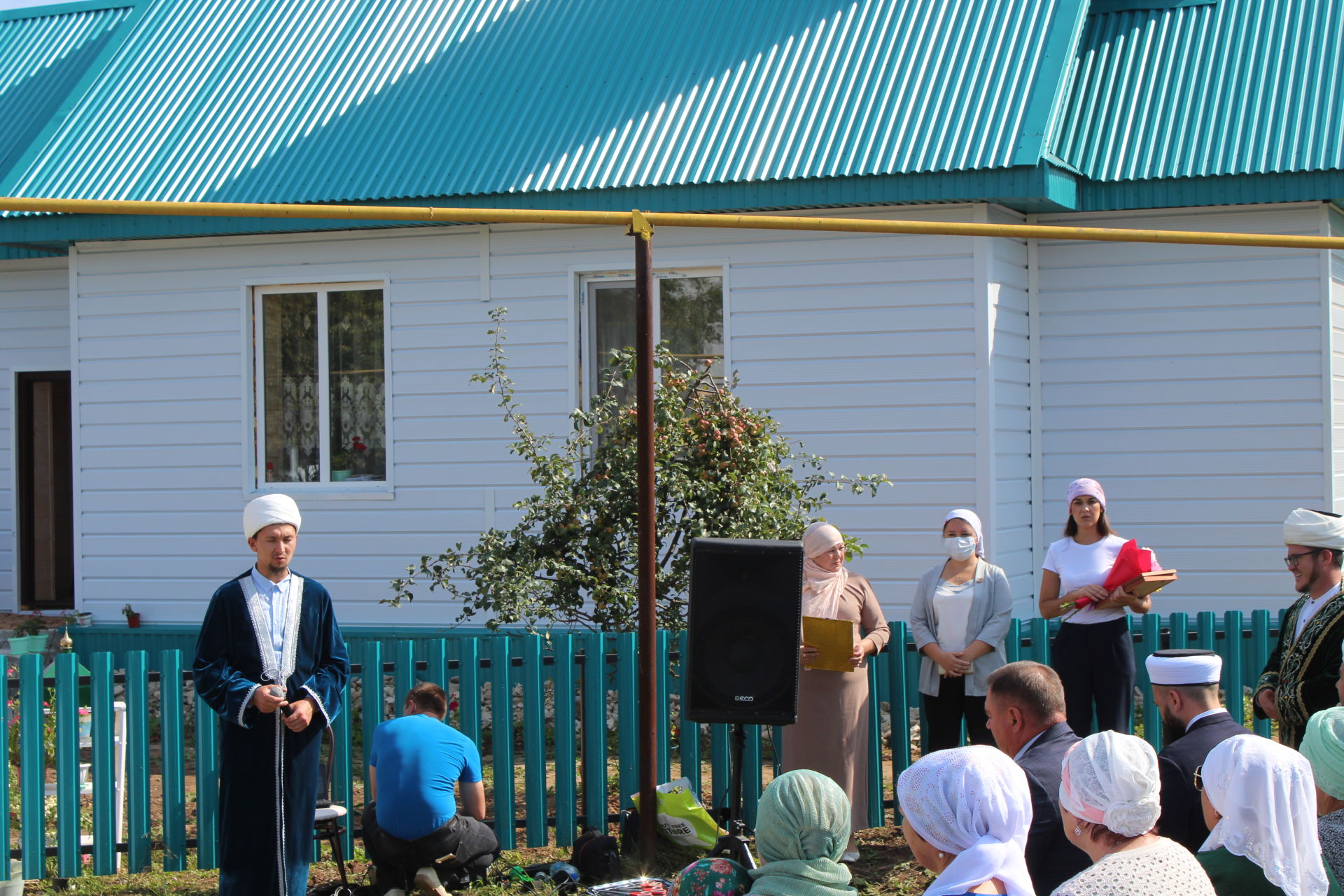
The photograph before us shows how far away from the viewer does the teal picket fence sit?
260 inches

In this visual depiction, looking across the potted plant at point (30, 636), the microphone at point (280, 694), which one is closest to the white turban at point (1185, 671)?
the microphone at point (280, 694)

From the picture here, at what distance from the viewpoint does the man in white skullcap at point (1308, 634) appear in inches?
211

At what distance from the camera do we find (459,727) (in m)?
7.17

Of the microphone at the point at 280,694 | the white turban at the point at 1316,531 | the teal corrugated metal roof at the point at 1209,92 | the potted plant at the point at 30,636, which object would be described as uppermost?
the teal corrugated metal roof at the point at 1209,92

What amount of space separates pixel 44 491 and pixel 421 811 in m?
8.88

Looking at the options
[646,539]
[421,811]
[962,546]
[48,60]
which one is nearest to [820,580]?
[962,546]

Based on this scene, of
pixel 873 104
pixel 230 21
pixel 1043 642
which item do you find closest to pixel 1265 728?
pixel 1043 642

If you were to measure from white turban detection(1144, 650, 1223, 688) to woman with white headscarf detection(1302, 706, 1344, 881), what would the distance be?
79 centimetres

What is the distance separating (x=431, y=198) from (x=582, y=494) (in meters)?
3.47

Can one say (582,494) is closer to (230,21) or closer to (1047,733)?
(1047,733)

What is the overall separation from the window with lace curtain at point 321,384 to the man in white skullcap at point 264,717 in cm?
576

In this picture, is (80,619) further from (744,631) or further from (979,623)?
(979,623)

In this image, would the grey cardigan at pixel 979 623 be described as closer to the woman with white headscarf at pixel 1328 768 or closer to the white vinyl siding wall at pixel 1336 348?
the woman with white headscarf at pixel 1328 768

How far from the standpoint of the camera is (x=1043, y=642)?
24.5ft
